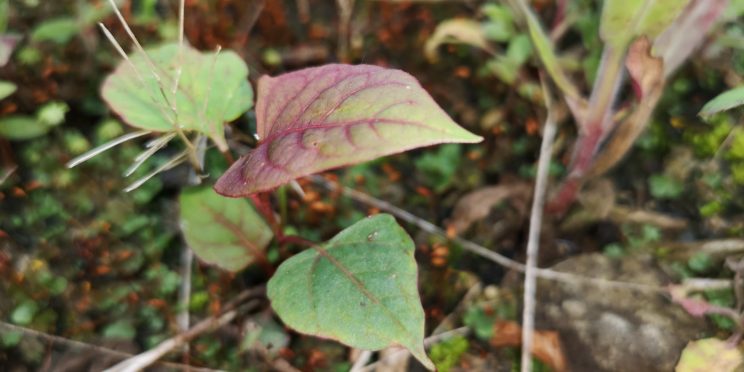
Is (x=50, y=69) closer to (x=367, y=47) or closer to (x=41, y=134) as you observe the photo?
(x=41, y=134)

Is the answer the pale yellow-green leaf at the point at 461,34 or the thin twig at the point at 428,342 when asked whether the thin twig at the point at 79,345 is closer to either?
the thin twig at the point at 428,342

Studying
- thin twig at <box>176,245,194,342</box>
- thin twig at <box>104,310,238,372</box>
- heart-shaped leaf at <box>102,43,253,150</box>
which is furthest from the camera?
thin twig at <box>176,245,194,342</box>

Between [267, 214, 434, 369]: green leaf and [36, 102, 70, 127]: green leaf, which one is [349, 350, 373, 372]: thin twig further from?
[36, 102, 70, 127]: green leaf

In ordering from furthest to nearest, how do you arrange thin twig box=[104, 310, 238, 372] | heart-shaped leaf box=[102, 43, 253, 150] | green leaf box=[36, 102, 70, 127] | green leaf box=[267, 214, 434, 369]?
1. green leaf box=[36, 102, 70, 127]
2. thin twig box=[104, 310, 238, 372]
3. heart-shaped leaf box=[102, 43, 253, 150]
4. green leaf box=[267, 214, 434, 369]

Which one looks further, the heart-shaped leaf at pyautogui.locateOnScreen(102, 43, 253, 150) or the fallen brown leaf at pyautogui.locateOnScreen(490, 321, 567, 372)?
the fallen brown leaf at pyautogui.locateOnScreen(490, 321, 567, 372)

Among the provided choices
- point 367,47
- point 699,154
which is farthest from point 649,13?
point 367,47

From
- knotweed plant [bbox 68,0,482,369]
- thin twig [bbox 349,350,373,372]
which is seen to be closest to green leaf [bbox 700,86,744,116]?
knotweed plant [bbox 68,0,482,369]

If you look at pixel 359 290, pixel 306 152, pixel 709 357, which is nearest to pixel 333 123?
pixel 306 152
